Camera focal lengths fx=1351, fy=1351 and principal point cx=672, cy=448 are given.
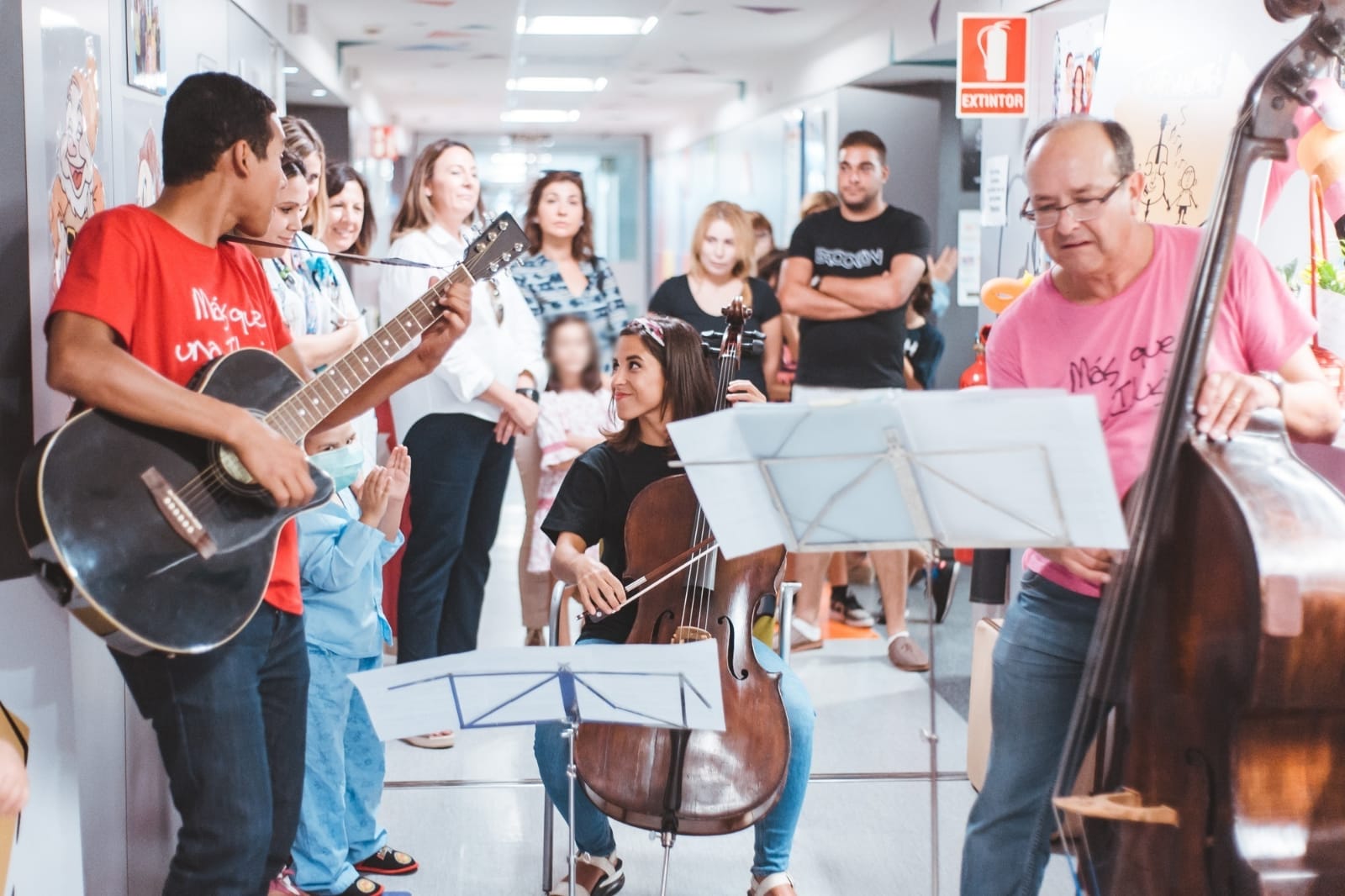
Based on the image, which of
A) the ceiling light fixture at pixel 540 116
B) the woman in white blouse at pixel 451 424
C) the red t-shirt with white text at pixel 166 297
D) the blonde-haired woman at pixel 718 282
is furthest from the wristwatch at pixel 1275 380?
the ceiling light fixture at pixel 540 116

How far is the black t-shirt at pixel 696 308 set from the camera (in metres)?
4.41

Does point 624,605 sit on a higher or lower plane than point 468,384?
lower

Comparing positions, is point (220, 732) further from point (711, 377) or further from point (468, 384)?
point (468, 384)

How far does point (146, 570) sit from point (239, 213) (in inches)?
21.2

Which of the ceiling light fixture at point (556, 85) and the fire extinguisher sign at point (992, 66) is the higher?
the ceiling light fixture at point (556, 85)

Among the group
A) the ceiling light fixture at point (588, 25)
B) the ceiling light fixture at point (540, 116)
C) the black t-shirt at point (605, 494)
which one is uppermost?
the ceiling light fixture at point (540, 116)

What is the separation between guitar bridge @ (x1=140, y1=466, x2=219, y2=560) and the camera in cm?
176

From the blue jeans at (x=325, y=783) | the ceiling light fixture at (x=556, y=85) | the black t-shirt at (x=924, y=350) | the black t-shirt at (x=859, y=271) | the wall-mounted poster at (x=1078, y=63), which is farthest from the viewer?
the ceiling light fixture at (x=556, y=85)

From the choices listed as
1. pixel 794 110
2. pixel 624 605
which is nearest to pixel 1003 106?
pixel 624 605

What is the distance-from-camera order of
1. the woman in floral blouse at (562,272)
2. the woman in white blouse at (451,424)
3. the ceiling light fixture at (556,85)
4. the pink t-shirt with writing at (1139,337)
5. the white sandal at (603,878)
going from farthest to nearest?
the ceiling light fixture at (556,85), the woman in floral blouse at (562,272), the woman in white blouse at (451,424), the white sandal at (603,878), the pink t-shirt with writing at (1139,337)

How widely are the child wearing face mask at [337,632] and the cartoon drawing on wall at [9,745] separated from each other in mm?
743

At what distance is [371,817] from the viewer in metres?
2.89

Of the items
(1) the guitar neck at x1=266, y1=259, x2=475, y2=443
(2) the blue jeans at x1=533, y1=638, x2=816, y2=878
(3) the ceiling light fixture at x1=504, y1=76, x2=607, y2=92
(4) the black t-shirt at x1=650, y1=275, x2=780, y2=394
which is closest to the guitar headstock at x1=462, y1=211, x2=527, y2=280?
(1) the guitar neck at x1=266, y1=259, x2=475, y2=443

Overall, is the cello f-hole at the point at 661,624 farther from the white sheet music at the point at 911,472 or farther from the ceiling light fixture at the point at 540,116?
the ceiling light fixture at the point at 540,116
